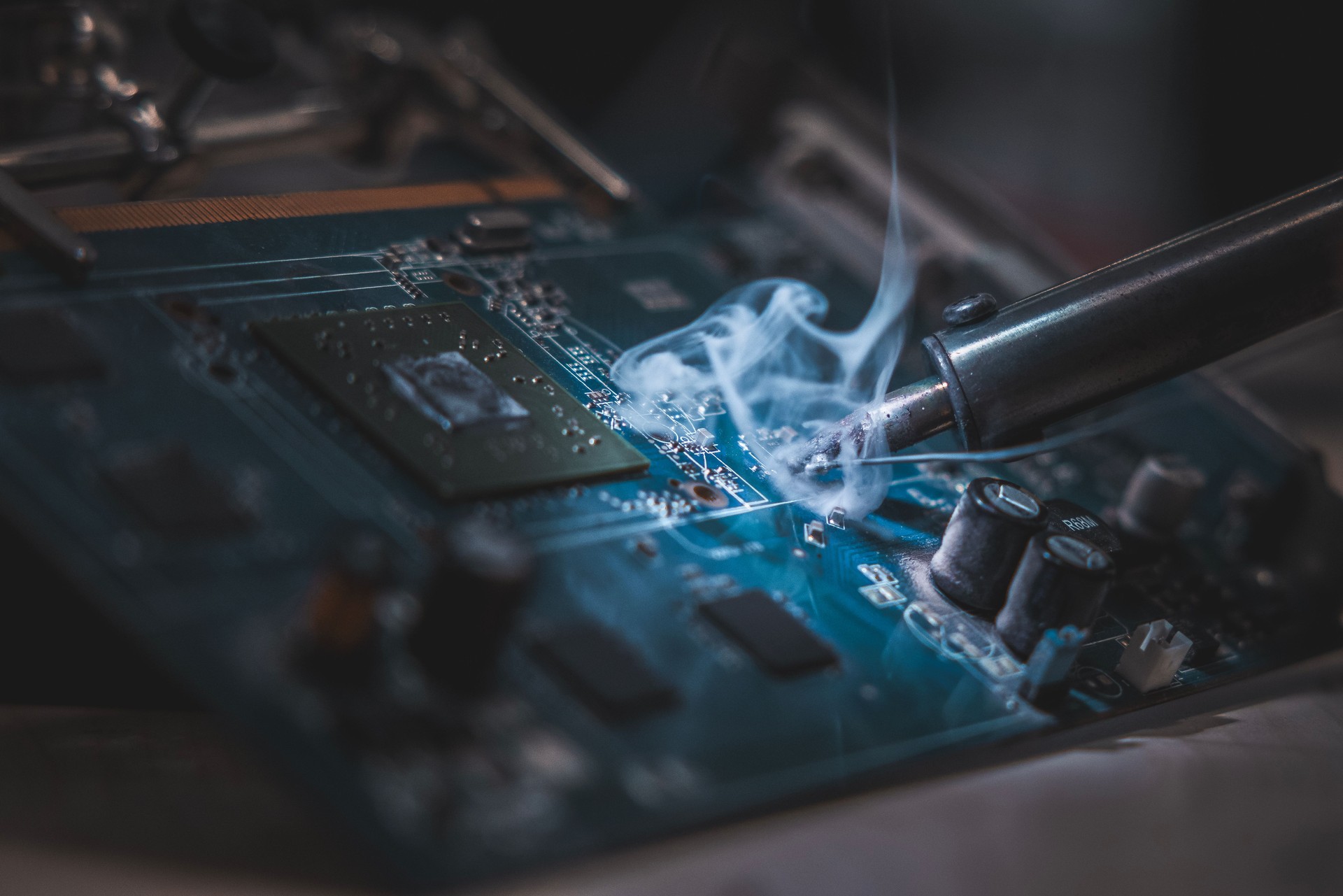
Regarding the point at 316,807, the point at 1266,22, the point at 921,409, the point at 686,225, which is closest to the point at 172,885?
the point at 316,807

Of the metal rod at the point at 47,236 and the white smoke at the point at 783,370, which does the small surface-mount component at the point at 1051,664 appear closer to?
the white smoke at the point at 783,370

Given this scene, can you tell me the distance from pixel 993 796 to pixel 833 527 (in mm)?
524

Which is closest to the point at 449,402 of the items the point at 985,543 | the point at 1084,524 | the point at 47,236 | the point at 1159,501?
the point at 47,236

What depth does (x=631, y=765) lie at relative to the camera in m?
1.38

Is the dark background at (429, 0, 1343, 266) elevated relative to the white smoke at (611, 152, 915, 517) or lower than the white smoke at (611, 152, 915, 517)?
elevated

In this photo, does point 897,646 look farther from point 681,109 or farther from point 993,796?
point 681,109

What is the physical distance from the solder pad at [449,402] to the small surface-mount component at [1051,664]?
0.66 meters

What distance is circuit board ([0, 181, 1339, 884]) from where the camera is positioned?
4.35 feet

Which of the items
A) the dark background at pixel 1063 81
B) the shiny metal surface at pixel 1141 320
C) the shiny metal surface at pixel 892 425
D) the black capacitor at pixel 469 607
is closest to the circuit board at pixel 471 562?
the black capacitor at pixel 469 607

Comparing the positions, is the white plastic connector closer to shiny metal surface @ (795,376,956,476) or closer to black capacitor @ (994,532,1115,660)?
black capacitor @ (994,532,1115,660)

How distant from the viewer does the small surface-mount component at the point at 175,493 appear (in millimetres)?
1441

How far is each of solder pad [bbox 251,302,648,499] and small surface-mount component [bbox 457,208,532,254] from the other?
15.3 inches

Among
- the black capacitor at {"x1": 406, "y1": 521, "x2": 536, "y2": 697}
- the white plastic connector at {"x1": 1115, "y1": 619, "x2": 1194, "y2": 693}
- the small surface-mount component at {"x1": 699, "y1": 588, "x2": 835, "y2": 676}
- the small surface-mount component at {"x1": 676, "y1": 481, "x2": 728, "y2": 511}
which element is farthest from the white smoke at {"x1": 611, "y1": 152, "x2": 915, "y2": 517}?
the black capacitor at {"x1": 406, "y1": 521, "x2": 536, "y2": 697}

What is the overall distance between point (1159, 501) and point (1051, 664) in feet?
2.60
